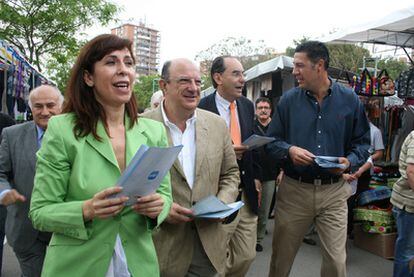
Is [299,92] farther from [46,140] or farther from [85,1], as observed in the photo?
[85,1]

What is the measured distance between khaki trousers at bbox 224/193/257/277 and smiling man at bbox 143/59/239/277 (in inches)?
18.0

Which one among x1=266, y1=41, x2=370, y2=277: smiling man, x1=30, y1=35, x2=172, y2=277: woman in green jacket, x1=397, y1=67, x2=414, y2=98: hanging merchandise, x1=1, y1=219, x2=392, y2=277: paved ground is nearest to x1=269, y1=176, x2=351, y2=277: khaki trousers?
x1=266, y1=41, x2=370, y2=277: smiling man

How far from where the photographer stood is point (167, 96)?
9.43 feet

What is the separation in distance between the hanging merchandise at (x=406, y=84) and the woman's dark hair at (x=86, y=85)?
5.67 m

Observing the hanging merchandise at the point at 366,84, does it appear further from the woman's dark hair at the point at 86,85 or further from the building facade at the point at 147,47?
the building facade at the point at 147,47

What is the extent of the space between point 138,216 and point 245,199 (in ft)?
5.79

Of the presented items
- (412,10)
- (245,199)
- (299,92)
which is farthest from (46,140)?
(412,10)

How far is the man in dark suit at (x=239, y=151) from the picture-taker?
332cm

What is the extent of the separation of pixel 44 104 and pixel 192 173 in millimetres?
1448

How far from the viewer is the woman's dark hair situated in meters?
1.89

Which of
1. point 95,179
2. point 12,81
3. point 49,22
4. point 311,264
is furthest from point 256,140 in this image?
point 49,22

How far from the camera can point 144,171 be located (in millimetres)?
1691

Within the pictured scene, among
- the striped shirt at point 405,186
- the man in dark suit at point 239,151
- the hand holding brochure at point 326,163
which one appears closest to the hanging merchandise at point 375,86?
the striped shirt at point 405,186

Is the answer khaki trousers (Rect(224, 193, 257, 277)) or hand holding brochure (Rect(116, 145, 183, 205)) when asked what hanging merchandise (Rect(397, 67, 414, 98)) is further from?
hand holding brochure (Rect(116, 145, 183, 205))
